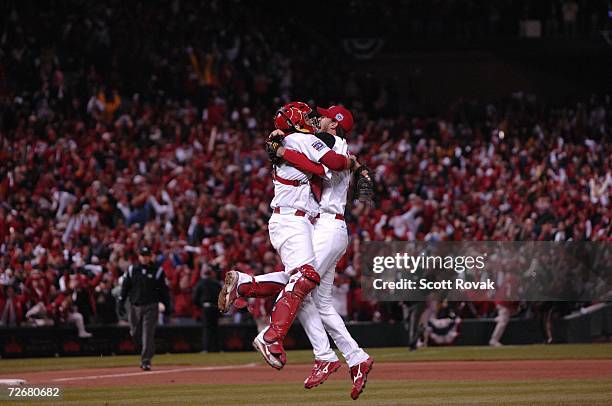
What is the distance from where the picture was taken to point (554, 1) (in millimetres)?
38750

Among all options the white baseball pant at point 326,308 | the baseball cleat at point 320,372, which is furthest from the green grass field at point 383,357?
the baseball cleat at point 320,372

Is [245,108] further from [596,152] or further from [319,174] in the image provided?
[319,174]

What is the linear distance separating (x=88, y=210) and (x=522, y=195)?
9.42 metres

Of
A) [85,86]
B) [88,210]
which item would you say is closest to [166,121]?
[85,86]

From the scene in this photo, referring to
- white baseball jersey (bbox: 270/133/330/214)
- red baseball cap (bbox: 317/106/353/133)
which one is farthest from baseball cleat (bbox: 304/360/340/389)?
red baseball cap (bbox: 317/106/353/133)

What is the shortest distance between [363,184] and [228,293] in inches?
63.0

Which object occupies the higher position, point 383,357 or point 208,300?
point 208,300

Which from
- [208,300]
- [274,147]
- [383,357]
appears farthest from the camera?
[208,300]

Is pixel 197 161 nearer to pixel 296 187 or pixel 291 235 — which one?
pixel 296 187

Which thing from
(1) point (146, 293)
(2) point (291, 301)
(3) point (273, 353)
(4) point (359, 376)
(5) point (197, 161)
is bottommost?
(1) point (146, 293)

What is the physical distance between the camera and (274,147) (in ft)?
38.2

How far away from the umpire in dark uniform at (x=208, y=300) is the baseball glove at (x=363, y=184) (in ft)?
39.9

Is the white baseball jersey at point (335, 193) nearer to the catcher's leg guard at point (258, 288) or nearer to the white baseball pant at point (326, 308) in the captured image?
the white baseball pant at point (326, 308)

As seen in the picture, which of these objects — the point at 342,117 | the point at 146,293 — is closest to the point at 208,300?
the point at 146,293
